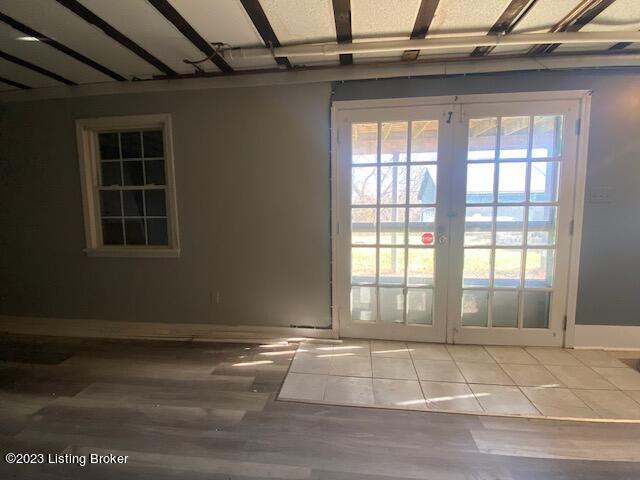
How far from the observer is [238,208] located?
291 centimetres

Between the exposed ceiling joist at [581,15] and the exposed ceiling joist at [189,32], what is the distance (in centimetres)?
250

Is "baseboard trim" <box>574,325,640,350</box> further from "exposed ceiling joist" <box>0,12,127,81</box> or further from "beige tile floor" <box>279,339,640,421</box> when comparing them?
"exposed ceiling joist" <box>0,12,127,81</box>

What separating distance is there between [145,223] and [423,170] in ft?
9.64

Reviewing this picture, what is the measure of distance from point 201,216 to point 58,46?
5.47 feet

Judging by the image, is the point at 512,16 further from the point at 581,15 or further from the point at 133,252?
the point at 133,252

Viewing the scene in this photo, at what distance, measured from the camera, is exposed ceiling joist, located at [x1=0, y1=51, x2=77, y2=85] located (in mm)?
2381

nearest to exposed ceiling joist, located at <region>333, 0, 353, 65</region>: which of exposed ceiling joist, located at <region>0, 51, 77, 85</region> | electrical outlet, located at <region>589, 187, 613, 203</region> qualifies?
electrical outlet, located at <region>589, 187, 613, 203</region>

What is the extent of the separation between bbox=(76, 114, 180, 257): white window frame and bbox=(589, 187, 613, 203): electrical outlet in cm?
390

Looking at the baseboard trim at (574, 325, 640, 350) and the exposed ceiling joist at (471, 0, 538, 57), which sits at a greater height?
the exposed ceiling joist at (471, 0, 538, 57)

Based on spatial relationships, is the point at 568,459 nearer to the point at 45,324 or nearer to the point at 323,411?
the point at 323,411

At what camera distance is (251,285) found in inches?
117

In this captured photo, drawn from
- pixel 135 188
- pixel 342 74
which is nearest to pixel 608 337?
pixel 342 74

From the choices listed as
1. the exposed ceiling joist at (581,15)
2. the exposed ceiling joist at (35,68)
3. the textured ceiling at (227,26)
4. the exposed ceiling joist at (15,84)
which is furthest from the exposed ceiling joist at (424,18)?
the exposed ceiling joist at (15,84)

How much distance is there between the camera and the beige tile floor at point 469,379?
6.22 ft
